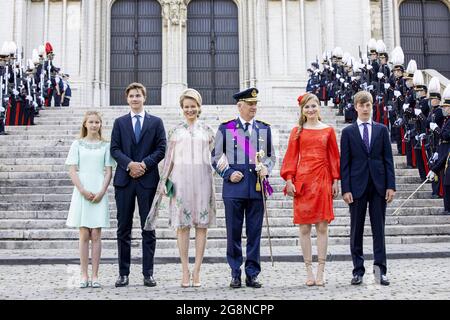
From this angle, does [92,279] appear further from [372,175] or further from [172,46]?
[172,46]

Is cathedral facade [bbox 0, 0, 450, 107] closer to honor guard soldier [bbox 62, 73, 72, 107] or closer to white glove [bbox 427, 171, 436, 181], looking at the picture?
honor guard soldier [bbox 62, 73, 72, 107]

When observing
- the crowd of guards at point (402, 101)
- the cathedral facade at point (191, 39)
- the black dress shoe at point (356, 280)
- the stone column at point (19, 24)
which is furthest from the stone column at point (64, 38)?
the black dress shoe at point (356, 280)

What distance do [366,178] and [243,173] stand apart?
4.18 feet

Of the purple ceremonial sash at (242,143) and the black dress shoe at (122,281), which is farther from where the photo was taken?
the purple ceremonial sash at (242,143)

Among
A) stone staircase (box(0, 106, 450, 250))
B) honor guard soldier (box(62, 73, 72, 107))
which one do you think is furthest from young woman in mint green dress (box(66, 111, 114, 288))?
honor guard soldier (box(62, 73, 72, 107))

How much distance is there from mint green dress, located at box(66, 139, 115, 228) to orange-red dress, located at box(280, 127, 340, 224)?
191 cm

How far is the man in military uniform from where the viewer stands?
637cm

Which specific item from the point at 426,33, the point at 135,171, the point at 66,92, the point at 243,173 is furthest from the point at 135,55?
the point at 243,173

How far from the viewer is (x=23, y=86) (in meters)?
16.9

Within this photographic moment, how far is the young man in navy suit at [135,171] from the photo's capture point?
21.3ft

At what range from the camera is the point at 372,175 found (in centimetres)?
655

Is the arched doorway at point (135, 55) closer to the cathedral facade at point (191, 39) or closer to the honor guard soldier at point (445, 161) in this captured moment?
the cathedral facade at point (191, 39)

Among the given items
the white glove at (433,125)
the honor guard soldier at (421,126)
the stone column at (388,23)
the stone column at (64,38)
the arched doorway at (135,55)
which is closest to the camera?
the white glove at (433,125)

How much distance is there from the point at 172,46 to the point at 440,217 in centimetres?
1401
